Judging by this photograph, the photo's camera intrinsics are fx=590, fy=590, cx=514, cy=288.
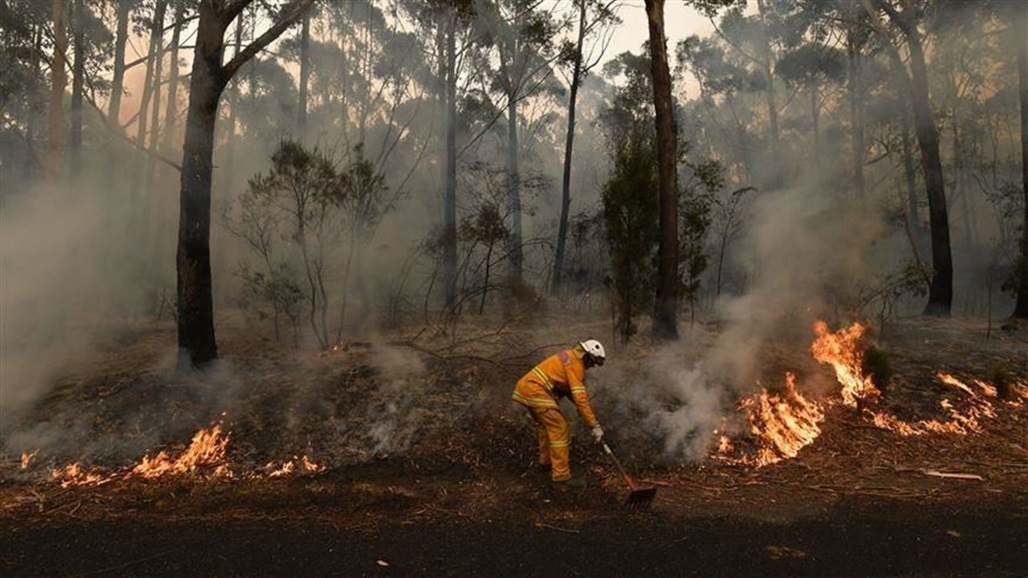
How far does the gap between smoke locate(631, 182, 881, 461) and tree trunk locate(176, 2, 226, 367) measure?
6.31 meters

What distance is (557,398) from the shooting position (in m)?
6.38

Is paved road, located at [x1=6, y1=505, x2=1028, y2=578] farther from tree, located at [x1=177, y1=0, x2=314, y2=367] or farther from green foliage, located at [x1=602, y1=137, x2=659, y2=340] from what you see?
green foliage, located at [x1=602, y1=137, x2=659, y2=340]

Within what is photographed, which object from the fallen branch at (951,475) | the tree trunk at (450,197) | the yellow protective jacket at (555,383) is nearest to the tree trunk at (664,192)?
the yellow protective jacket at (555,383)

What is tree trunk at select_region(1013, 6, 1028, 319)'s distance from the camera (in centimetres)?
1278

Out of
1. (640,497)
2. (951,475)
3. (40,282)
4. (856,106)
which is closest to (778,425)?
(951,475)

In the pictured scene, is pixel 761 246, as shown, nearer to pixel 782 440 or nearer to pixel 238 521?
pixel 782 440

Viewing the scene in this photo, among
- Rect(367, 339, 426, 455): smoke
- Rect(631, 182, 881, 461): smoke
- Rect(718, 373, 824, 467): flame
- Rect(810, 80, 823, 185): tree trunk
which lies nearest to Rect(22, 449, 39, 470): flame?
Rect(367, 339, 426, 455): smoke

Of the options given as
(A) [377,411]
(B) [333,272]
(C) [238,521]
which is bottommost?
(C) [238,521]

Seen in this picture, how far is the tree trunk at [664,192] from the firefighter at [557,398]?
3705mm

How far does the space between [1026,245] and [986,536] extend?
39.5 feet

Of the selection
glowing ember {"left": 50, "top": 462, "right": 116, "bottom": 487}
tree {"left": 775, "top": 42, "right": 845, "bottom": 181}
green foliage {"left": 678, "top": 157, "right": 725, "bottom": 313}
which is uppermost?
tree {"left": 775, "top": 42, "right": 845, "bottom": 181}

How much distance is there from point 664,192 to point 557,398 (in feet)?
15.9

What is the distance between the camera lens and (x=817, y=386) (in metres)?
8.12

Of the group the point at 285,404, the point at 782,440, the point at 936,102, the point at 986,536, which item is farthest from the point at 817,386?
the point at 936,102
